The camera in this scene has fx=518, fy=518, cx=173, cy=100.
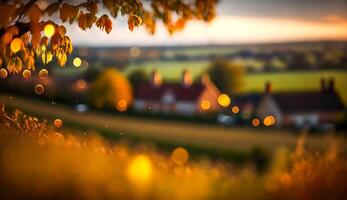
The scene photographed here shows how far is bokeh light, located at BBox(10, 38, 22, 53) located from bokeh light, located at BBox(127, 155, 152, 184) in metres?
2.11

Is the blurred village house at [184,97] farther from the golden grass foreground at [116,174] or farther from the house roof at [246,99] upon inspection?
the golden grass foreground at [116,174]

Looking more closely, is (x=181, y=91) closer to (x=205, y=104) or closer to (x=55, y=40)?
(x=205, y=104)

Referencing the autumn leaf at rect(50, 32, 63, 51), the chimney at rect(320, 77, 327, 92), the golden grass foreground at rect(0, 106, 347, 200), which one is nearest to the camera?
the golden grass foreground at rect(0, 106, 347, 200)

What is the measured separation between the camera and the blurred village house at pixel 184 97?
97.9ft

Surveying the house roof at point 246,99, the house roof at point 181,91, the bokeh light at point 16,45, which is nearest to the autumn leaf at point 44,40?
the bokeh light at point 16,45

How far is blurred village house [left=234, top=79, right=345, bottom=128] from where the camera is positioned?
25580 mm

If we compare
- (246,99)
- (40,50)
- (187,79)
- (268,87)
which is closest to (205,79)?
(187,79)

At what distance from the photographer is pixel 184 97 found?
103 feet

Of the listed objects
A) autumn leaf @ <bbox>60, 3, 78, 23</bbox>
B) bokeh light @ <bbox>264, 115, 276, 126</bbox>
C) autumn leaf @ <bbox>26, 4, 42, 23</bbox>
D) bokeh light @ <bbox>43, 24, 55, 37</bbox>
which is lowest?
bokeh light @ <bbox>264, 115, 276, 126</bbox>

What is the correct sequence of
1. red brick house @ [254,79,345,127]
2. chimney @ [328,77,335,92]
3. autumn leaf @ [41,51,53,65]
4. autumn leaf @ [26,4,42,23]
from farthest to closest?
red brick house @ [254,79,345,127] → chimney @ [328,77,335,92] → autumn leaf @ [41,51,53,65] → autumn leaf @ [26,4,42,23]

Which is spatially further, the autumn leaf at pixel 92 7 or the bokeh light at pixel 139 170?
the autumn leaf at pixel 92 7

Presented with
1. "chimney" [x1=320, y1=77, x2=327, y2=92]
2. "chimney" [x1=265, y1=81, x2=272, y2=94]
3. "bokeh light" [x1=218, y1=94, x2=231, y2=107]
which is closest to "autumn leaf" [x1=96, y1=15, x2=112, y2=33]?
"chimney" [x1=320, y1=77, x2=327, y2=92]

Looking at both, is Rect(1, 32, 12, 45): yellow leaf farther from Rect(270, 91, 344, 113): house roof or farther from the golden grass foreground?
Rect(270, 91, 344, 113): house roof

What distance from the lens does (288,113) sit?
98.0 ft
